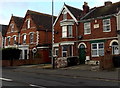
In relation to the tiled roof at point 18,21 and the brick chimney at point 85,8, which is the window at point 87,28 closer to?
the brick chimney at point 85,8

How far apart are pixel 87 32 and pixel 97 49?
123 inches

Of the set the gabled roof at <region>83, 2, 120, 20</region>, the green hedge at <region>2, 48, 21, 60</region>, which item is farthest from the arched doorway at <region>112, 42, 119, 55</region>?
the green hedge at <region>2, 48, 21, 60</region>

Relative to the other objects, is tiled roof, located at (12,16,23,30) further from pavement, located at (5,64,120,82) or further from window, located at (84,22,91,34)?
pavement, located at (5,64,120,82)

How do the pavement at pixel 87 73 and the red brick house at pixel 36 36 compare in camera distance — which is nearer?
the pavement at pixel 87 73

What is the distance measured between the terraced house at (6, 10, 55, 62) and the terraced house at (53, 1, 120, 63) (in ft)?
11.1

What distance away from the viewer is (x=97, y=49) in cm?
2630

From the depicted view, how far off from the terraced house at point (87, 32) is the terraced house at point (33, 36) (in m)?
3.39

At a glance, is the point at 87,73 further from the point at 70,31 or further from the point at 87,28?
the point at 70,31

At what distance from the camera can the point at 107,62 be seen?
64.3 ft

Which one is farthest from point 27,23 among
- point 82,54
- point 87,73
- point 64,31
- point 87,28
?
point 87,73

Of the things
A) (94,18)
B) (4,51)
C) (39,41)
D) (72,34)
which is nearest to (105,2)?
(94,18)

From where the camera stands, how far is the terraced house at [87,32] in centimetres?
2514

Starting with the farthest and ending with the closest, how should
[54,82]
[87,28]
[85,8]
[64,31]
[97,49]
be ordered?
1. [85,8]
2. [64,31]
3. [87,28]
4. [97,49]
5. [54,82]

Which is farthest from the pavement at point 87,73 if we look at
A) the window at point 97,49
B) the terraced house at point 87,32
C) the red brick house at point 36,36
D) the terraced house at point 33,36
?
the red brick house at point 36,36
